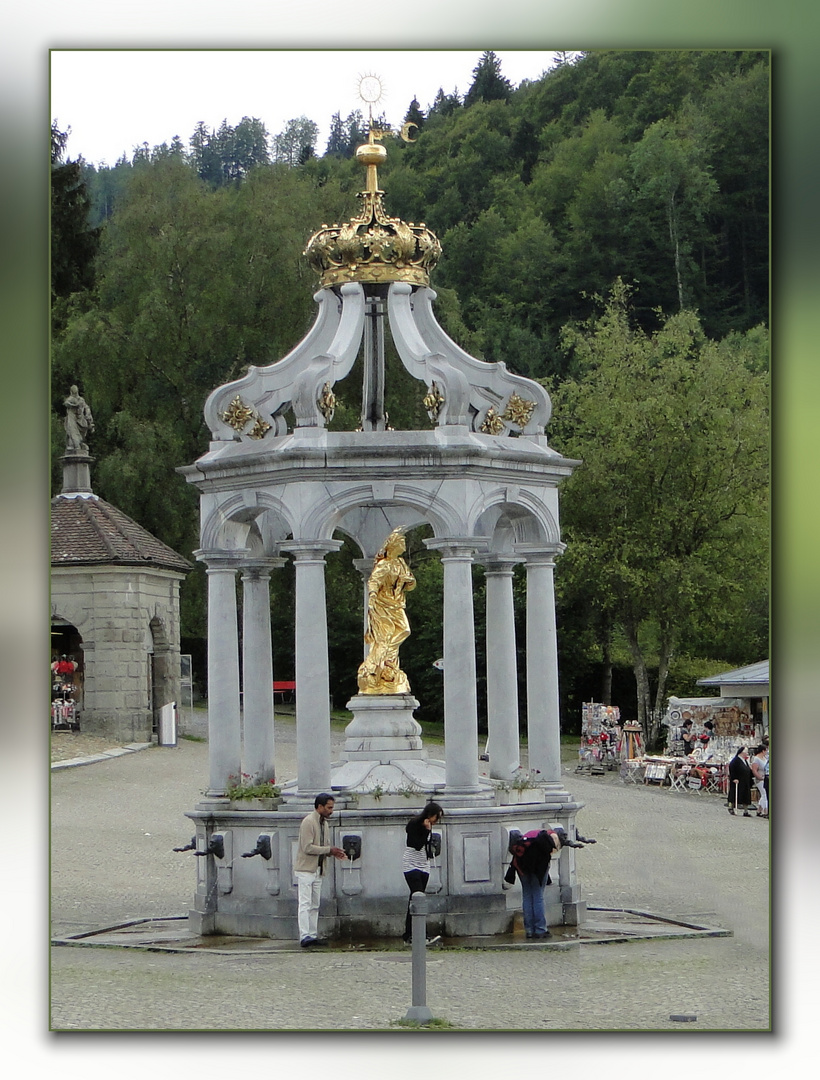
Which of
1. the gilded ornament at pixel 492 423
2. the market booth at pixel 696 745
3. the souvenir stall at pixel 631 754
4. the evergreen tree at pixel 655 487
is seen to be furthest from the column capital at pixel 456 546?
the evergreen tree at pixel 655 487

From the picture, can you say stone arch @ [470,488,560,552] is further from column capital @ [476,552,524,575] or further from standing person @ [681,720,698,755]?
standing person @ [681,720,698,755]

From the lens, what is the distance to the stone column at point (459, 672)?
17.4 metres

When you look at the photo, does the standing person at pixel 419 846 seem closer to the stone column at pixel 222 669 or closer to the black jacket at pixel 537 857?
the black jacket at pixel 537 857

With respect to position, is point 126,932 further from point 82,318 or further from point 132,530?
point 82,318

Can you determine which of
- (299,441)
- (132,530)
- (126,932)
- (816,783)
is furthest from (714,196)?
(132,530)

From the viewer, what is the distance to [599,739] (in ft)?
123

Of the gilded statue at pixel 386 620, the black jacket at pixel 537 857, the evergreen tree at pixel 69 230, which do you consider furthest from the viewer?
the evergreen tree at pixel 69 230

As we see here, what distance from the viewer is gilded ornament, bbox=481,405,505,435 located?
61.5 feet

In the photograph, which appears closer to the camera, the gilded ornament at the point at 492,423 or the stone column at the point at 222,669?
the stone column at the point at 222,669

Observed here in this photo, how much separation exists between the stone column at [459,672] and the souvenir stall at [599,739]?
63.6 feet

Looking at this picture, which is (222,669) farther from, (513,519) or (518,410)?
(518,410)

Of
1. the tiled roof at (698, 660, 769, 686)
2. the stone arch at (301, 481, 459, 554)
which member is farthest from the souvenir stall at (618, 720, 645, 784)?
the stone arch at (301, 481, 459, 554)

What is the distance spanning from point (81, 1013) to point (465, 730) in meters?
5.14

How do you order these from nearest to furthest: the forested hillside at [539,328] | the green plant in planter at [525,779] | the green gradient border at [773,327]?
the green gradient border at [773,327] < the green plant in planter at [525,779] < the forested hillside at [539,328]
